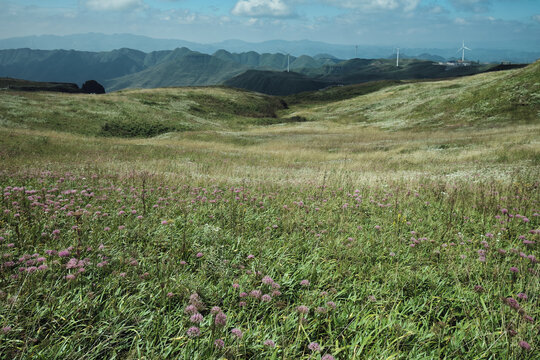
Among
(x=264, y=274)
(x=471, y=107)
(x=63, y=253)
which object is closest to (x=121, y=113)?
(x=63, y=253)

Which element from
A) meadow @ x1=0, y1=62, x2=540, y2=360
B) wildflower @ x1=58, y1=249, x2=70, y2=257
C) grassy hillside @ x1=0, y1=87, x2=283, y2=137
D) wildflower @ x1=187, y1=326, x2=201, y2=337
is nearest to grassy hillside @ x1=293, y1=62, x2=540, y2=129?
grassy hillside @ x1=0, y1=87, x2=283, y2=137

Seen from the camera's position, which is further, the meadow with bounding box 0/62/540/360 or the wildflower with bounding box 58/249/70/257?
the wildflower with bounding box 58/249/70/257

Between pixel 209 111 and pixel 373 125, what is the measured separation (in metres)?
41.4

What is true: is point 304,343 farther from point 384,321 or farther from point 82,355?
point 82,355

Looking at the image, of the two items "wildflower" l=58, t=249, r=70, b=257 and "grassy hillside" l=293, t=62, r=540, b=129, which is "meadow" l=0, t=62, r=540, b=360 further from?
"grassy hillside" l=293, t=62, r=540, b=129

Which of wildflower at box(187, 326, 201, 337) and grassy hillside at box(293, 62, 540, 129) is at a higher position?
grassy hillside at box(293, 62, 540, 129)

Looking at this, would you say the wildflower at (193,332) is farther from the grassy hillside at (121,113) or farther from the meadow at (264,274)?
the grassy hillside at (121,113)

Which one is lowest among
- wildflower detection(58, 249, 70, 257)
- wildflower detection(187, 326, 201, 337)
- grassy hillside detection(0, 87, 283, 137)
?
wildflower detection(187, 326, 201, 337)

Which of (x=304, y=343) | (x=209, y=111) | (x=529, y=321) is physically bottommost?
(x=304, y=343)

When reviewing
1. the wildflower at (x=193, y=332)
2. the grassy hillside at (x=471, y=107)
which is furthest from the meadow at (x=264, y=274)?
the grassy hillside at (x=471, y=107)

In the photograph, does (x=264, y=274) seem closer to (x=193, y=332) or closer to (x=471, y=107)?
(x=193, y=332)

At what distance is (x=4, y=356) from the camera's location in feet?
7.27

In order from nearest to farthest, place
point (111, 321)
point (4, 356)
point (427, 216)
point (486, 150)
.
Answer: point (4, 356) < point (111, 321) < point (427, 216) < point (486, 150)

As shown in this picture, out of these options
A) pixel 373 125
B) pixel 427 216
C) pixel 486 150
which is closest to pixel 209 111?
pixel 373 125
